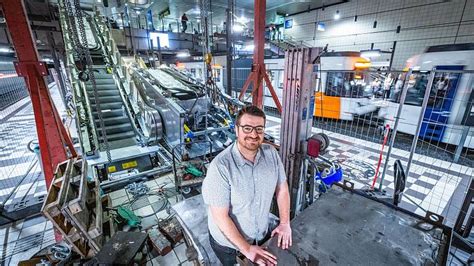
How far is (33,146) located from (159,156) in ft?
6.85

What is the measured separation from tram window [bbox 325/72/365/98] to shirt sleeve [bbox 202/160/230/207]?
825cm

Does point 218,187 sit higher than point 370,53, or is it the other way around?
point 370,53

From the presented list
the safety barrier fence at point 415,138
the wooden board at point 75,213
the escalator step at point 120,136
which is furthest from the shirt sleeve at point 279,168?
the escalator step at point 120,136

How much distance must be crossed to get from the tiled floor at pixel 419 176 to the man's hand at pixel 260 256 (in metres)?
2.53

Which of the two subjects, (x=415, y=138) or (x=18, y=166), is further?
(x=18, y=166)

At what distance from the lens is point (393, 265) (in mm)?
1399

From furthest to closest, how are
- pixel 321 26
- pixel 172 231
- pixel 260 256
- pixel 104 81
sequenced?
pixel 321 26 < pixel 104 81 < pixel 172 231 < pixel 260 256

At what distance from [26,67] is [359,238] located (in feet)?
12.5

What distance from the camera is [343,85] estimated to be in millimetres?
8539

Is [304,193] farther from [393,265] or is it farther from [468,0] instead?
[468,0]

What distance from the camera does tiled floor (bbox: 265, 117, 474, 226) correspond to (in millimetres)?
3453

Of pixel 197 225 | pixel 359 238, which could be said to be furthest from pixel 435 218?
pixel 197 225

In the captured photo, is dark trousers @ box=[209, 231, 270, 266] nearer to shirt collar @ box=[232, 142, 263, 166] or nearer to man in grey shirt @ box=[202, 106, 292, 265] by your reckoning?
man in grey shirt @ box=[202, 106, 292, 265]

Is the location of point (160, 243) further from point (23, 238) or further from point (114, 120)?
point (114, 120)
